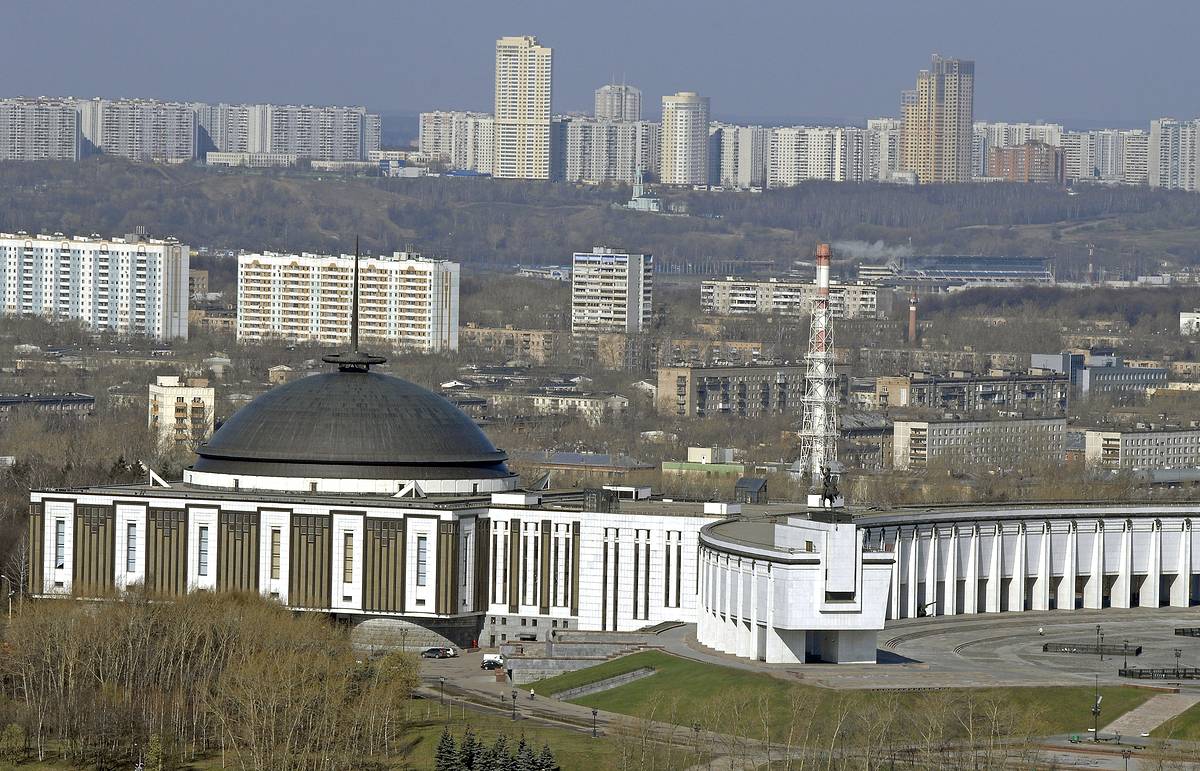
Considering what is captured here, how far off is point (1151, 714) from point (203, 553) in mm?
24591

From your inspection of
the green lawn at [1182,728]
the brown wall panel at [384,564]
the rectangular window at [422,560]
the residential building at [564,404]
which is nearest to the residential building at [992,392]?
the residential building at [564,404]

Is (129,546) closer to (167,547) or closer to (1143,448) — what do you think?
(167,547)

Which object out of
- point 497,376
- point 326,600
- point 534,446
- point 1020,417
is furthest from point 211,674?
point 497,376

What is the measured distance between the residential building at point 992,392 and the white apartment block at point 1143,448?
1389cm

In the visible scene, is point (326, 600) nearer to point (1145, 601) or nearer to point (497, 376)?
point (1145, 601)

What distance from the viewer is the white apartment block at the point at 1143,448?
428 feet

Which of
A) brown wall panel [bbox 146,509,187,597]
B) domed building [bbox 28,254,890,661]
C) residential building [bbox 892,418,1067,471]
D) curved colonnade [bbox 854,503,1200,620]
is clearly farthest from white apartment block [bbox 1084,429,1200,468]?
brown wall panel [bbox 146,509,187,597]

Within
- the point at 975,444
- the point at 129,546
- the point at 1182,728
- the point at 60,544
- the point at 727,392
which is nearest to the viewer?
the point at 1182,728

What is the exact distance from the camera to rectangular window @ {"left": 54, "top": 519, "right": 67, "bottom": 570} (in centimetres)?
7306

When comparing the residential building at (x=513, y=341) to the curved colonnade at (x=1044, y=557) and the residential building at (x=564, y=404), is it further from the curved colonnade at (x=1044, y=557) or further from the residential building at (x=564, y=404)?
the curved colonnade at (x=1044, y=557)

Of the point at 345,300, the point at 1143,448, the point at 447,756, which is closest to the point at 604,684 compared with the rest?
the point at 447,756

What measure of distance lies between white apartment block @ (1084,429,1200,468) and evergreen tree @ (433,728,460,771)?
79284 mm

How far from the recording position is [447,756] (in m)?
51.9

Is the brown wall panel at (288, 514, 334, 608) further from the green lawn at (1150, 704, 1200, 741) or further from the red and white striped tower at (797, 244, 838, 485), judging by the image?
the red and white striped tower at (797, 244, 838, 485)
